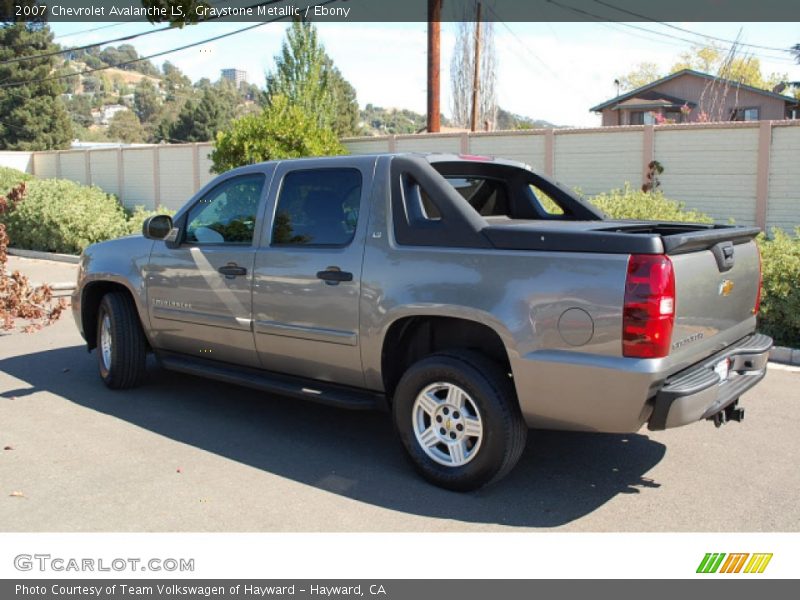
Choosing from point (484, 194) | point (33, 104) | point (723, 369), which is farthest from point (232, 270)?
point (33, 104)

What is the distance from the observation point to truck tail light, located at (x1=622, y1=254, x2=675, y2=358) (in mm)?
3824

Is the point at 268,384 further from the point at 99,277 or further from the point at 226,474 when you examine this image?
the point at 99,277

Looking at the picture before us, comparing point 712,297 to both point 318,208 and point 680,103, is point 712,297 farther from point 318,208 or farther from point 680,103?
point 680,103

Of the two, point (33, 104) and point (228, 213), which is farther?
point (33, 104)

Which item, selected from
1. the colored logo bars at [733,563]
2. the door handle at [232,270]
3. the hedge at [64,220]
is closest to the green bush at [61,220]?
the hedge at [64,220]

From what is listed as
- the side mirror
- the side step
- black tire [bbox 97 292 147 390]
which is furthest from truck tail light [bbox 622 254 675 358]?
black tire [bbox 97 292 147 390]

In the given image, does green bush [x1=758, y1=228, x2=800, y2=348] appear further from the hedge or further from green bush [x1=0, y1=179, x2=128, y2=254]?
green bush [x1=0, y1=179, x2=128, y2=254]

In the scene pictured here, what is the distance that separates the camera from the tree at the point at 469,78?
3422 centimetres

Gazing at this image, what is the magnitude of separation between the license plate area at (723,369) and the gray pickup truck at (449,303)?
0.06ft

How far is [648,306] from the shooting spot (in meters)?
3.83

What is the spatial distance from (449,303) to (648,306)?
112 cm

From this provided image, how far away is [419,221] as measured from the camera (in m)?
4.78

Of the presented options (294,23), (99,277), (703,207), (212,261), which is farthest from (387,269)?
(294,23)
